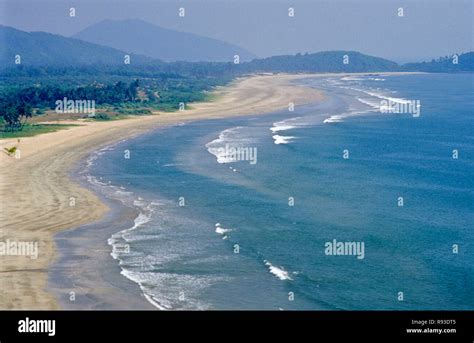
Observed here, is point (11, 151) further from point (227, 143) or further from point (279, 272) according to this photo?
point (279, 272)

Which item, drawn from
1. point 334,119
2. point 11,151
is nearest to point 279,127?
A: point 334,119

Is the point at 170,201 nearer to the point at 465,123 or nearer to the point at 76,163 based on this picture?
the point at 76,163

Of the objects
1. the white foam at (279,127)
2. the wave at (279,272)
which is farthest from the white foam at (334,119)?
the wave at (279,272)

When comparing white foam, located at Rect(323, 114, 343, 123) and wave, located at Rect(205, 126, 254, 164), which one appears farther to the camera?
white foam, located at Rect(323, 114, 343, 123)

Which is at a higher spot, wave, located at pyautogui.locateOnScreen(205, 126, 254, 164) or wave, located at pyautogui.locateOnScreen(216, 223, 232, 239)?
wave, located at pyautogui.locateOnScreen(205, 126, 254, 164)

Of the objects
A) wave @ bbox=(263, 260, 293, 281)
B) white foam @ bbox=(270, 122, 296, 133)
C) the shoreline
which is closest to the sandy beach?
the shoreline

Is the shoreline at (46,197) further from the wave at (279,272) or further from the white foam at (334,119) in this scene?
the white foam at (334,119)

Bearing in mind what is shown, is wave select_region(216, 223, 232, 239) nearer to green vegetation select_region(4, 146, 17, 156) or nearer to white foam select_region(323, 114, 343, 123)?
green vegetation select_region(4, 146, 17, 156)
